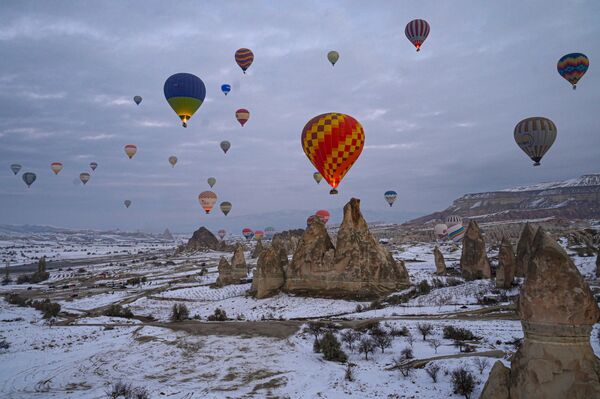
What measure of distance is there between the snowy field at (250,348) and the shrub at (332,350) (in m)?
0.39

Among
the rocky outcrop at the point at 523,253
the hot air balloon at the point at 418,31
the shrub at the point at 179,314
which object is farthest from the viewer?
the hot air balloon at the point at 418,31

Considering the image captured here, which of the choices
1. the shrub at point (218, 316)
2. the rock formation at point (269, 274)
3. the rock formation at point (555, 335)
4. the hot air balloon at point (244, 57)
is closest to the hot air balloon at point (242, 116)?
the hot air balloon at point (244, 57)

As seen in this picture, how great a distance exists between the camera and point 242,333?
2073cm

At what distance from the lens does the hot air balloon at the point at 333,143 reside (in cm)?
2862

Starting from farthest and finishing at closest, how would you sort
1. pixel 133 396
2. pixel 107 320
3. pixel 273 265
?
pixel 273 265 < pixel 107 320 < pixel 133 396

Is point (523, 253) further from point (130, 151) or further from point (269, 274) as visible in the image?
point (130, 151)

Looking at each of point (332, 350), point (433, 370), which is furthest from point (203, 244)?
point (433, 370)

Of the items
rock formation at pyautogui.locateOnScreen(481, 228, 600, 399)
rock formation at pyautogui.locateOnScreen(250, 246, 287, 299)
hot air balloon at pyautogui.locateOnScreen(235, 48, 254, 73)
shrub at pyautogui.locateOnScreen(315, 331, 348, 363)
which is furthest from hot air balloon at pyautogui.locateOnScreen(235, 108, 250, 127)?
rock formation at pyautogui.locateOnScreen(481, 228, 600, 399)

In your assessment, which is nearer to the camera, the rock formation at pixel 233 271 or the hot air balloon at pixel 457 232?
the rock formation at pixel 233 271

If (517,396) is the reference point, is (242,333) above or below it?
below

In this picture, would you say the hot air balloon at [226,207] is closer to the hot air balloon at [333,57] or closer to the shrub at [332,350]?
the hot air balloon at [333,57]

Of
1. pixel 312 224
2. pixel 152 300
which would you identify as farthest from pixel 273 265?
pixel 152 300

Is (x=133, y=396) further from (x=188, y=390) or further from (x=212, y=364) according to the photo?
(x=212, y=364)

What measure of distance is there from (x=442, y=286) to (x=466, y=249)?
211 inches
